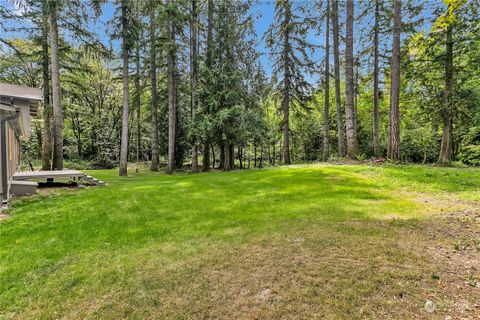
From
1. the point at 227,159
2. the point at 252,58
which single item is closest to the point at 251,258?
the point at 227,159

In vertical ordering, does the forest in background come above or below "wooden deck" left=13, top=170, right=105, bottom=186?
above

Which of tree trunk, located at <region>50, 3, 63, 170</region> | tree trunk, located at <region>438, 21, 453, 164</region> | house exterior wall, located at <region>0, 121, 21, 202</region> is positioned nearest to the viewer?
house exterior wall, located at <region>0, 121, 21, 202</region>

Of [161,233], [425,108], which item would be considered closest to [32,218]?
[161,233]

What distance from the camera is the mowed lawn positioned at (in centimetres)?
285

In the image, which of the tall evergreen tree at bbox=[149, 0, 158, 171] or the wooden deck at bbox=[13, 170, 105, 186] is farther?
the tall evergreen tree at bbox=[149, 0, 158, 171]

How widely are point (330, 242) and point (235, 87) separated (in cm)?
1170

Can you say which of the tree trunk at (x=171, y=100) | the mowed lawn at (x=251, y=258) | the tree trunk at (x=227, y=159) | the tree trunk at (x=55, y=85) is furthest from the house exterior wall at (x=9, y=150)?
the tree trunk at (x=227, y=159)

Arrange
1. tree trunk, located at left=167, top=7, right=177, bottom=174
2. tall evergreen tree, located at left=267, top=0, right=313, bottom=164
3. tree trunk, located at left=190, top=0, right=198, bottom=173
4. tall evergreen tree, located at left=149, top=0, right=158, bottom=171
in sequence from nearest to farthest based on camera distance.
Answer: tree trunk, located at left=190, top=0, right=198, bottom=173, tree trunk, located at left=167, top=7, right=177, bottom=174, tall evergreen tree, located at left=149, top=0, right=158, bottom=171, tall evergreen tree, located at left=267, top=0, right=313, bottom=164

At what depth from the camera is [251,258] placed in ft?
12.3

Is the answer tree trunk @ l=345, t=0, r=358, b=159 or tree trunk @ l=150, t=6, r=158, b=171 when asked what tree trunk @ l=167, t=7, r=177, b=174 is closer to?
tree trunk @ l=150, t=6, r=158, b=171

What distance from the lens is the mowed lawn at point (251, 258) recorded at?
9.35 ft

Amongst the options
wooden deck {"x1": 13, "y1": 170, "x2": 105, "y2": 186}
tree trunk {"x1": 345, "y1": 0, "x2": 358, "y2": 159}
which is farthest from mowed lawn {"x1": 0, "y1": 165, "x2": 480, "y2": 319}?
tree trunk {"x1": 345, "y1": 0, "x2": 358, "y2": 159}

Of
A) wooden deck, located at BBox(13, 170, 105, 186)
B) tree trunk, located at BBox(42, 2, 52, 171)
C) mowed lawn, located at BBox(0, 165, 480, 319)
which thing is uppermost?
tree trunk, located at BBox(42, 2, 52, 171)

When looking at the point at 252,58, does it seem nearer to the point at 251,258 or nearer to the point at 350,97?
the point at 350,97
